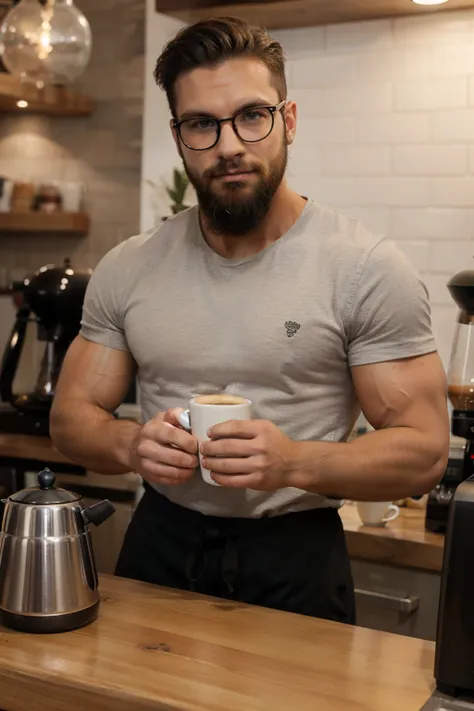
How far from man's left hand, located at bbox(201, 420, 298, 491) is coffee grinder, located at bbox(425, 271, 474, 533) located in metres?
0.91

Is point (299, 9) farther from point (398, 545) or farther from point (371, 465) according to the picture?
point (371, 465)

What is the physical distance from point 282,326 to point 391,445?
289mm

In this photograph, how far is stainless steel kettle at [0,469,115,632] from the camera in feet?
4.72

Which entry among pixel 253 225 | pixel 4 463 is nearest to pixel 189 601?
pixel 253 225

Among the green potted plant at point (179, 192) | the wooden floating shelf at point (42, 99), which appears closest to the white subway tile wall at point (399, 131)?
the green potted plant at point (179, 192)

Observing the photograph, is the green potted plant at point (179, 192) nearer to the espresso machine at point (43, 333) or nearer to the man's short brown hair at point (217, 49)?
the espresso machine at point (43, 333)

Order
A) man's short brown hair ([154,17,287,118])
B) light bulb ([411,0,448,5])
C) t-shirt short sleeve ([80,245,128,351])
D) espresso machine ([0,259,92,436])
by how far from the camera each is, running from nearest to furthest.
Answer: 1. man's short brown hair ([154,17,287,118])
2. t-shirt short sleeve ([80,245,128,351])
3. light bulb ([411,0,448,5])
4. espresso machine ([0,259,92,436])

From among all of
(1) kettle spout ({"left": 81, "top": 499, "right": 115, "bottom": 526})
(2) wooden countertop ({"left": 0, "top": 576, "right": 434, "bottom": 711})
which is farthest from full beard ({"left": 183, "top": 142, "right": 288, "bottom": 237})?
(2) wooden countertop ({"left": 0, "top": 576, "right": 434, "bottom": 711})

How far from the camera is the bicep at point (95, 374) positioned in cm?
192

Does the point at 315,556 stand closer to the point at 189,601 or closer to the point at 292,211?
the point at 189,601

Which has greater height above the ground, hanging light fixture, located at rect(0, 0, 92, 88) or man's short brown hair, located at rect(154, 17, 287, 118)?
hanging light fixture, located at rect(0, 0, 92, 88)

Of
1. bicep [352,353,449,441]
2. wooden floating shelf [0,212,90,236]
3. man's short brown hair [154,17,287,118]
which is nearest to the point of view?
bicep [352,353,449,441]

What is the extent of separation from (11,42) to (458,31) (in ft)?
4.60

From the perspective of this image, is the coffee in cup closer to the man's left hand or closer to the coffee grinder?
the man's left hand
